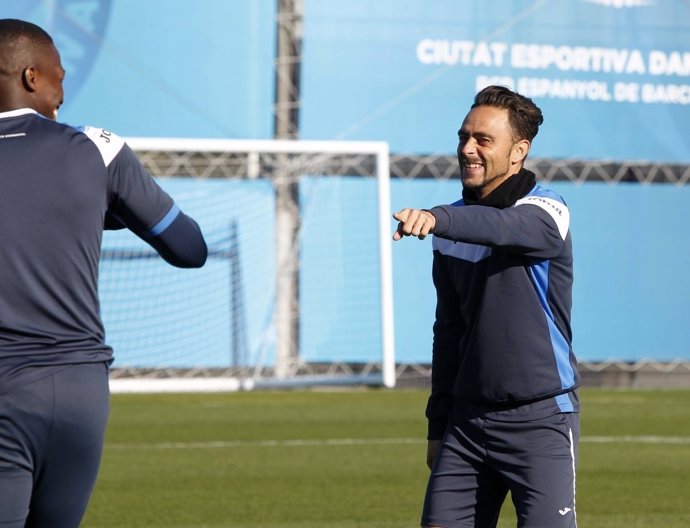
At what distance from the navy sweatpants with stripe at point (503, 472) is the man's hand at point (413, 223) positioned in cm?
79

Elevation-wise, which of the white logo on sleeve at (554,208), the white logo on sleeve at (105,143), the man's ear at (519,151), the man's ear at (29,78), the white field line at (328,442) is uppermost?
the man's ear at (29,78)

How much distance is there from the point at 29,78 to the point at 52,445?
0.84 m

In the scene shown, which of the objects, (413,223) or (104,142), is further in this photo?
(413,223)

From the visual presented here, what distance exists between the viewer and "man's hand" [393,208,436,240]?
3639 mm

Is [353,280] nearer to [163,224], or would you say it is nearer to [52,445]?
[163,224]

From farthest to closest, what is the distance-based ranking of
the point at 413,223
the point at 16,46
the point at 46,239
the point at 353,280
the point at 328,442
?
the point at 353,280, the point at 328,442, the point at 413,223, the point at 16,46, the point at 46,239

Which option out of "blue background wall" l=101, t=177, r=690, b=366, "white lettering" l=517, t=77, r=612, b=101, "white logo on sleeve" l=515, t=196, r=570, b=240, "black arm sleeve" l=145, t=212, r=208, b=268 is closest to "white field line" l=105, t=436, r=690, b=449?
"blue background wall" l=101, t=177, r=690, b=366

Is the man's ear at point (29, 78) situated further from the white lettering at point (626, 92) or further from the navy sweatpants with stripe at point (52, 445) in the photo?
the white lettering at point (626, 92)

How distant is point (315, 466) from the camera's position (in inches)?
403

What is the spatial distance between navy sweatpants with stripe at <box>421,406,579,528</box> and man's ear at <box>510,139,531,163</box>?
0.77 m

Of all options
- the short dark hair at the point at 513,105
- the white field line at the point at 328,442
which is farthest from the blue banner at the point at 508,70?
the short dark hair at the point at 513,105

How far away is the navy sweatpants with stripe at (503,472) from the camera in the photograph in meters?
4.15

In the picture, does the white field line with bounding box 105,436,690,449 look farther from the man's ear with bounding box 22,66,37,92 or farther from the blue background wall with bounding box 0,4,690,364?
the man's ear with bounding box 22,66,37,92

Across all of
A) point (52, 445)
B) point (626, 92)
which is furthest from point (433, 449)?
point (626, 92)
